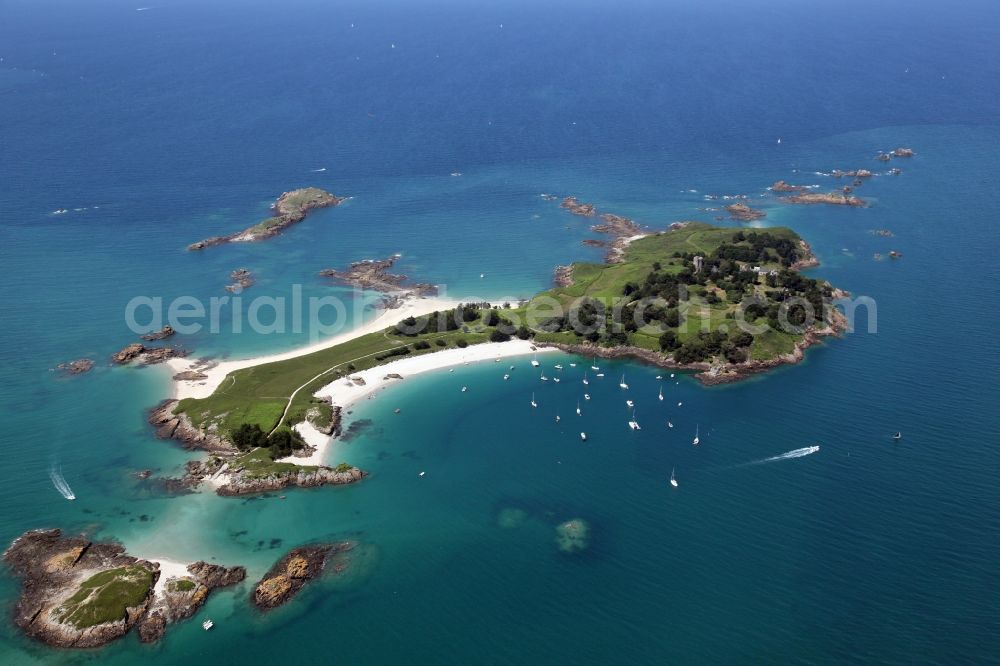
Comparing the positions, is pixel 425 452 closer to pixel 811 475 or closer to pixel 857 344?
pixel 811 475

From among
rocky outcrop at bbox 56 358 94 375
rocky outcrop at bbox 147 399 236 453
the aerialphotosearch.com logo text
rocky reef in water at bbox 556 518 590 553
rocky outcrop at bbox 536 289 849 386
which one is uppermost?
the aerialphotosearch.com logo text

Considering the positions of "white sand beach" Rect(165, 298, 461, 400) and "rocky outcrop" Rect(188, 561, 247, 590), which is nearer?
"rocky outcrop" Rect(188, 561, 247, 590)

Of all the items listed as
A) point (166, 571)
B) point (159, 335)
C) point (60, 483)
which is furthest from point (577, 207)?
point (166, 571)

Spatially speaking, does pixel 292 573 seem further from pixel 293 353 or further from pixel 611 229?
pixel 611 229

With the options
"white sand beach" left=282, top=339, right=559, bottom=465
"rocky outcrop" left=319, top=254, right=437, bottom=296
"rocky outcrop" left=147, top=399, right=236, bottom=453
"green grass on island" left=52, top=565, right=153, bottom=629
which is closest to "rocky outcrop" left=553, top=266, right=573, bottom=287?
"white sand beach" left=282, top=339, right=559, bottom=465

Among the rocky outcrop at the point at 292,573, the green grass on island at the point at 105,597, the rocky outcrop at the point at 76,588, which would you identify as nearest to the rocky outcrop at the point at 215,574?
the rocky outcrop at the point at 292,573

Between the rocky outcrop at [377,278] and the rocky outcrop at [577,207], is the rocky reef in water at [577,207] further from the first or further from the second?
the rocky outcrop at [377,278]

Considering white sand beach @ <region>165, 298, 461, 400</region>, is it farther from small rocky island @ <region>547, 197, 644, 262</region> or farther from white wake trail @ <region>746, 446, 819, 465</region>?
white wake trail @ <region>746, 446, 819, 465</region>
